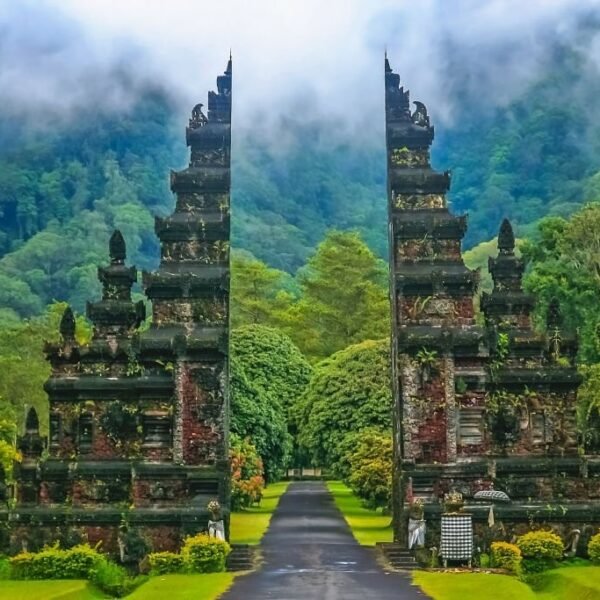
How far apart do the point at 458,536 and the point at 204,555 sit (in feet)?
19.4

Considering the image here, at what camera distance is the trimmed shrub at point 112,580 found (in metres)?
24.2

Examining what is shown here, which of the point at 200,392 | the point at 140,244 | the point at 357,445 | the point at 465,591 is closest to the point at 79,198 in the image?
the point at 140,244

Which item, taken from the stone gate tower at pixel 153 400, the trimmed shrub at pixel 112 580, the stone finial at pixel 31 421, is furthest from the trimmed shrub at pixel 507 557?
the stone finial at pixel 31 421

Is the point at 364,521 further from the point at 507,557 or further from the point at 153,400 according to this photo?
the point at 507,557

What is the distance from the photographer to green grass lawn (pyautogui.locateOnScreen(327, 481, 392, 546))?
34.1 m

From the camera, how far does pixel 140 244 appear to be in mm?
136875

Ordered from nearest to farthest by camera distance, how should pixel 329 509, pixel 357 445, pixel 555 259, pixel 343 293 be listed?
pixel 357 445
pixel 329 509
pixel 555 259
pixel 343 293

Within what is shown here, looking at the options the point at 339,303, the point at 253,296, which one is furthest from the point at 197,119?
the point at 253,296

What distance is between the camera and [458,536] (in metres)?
25.4

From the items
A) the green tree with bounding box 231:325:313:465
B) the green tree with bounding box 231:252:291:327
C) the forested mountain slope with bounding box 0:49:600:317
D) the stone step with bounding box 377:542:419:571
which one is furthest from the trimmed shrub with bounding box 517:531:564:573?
the forested mountain slope with bounding box 0:49:600:317

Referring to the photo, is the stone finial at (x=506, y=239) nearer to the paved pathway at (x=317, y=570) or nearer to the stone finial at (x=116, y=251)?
the paved pathway at (x=317, y=570)

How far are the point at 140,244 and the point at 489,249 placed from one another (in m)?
47.7

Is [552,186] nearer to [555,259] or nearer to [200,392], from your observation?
[555,259]

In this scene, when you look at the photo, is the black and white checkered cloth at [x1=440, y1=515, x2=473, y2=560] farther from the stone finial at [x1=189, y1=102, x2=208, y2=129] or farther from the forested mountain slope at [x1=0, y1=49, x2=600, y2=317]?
the forested mountain slope at [x1=0, y1=49, x2=600, y2=317]
